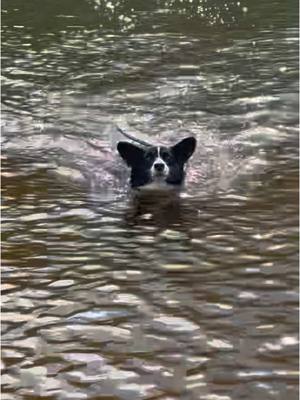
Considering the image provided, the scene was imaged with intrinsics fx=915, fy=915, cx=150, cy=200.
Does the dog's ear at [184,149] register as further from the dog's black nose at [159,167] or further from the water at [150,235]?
the dog's black nose at [159,167]

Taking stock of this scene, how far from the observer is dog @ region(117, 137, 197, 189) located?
11.2 m

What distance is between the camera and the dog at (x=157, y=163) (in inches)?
443

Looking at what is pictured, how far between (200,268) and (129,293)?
0.80m

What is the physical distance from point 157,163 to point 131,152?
1.44 feet

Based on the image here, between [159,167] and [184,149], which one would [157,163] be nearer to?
[159,167]

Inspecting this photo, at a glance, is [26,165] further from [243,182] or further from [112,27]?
[112,27]

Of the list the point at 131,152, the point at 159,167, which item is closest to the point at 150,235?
the point at 159,167

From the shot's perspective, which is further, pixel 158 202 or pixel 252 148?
pixel 252 148

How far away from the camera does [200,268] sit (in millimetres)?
8055

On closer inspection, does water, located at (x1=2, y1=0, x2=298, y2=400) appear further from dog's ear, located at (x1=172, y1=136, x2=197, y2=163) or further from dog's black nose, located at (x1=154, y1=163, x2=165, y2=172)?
dog's black nose, located at (x1=154, y1=163, x2=165, y2=172)

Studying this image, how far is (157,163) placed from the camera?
11375 millimetres

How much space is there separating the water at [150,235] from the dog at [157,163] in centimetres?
22

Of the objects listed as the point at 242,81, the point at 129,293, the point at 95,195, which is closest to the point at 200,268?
the point at 129,293

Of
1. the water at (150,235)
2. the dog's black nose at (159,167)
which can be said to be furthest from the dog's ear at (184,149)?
the dog's black nose at (159,167)
